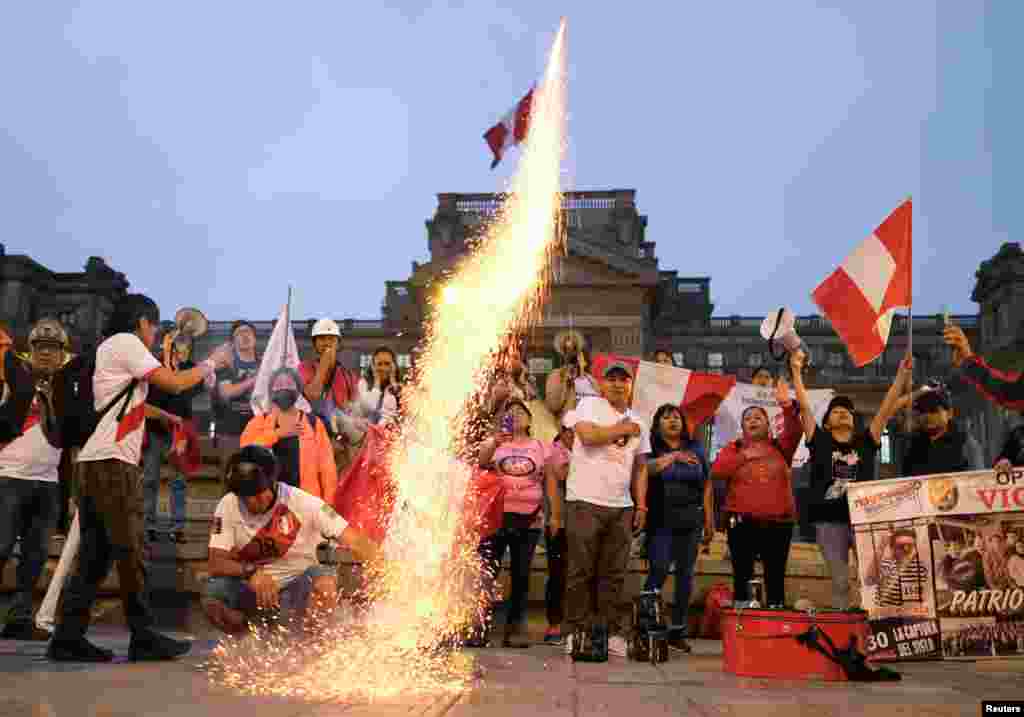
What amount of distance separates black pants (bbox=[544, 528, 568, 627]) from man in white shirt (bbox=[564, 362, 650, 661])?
410mm

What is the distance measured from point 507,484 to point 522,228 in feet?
12.8

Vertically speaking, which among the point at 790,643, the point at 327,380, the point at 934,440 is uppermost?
the point at 327,380

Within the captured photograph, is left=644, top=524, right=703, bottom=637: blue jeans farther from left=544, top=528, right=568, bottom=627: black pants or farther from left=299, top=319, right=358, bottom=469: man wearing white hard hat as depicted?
left=299, top=319, right=358, bottom=469: man wearing white hard hat

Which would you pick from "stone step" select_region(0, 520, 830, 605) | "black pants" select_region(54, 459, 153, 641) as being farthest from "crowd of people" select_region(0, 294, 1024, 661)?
"stone step" select_region(0, 520, 830, 605)

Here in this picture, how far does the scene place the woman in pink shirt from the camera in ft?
22.8

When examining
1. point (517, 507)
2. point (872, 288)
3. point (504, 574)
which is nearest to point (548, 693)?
point (517, 507)

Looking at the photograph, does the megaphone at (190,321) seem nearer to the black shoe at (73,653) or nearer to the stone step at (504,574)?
the stone step at (504,574)

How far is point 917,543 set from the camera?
20.8 ft

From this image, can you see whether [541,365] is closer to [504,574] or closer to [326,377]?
[326,377]

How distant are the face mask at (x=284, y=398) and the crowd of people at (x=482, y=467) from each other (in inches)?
0.6

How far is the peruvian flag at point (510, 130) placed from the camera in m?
12.0

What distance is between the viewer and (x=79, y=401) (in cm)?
539

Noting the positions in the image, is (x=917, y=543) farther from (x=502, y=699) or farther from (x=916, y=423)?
(x=502, y=699)

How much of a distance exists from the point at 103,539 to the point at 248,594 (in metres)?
0.84
